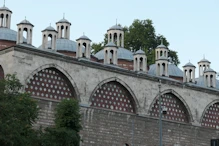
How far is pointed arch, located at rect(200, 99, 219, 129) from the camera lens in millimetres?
29641

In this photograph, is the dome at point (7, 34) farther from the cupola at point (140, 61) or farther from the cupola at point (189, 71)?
the cupola at point (189, 71)

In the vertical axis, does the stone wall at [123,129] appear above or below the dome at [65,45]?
below

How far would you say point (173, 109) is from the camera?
1120 inches

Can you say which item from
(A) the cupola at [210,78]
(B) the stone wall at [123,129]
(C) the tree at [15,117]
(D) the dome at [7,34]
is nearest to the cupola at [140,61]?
(B) the stone wall at [123,129]

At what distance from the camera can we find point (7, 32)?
2988 centimetres

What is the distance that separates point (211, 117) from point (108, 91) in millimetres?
7208

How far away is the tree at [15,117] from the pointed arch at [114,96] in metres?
6.73

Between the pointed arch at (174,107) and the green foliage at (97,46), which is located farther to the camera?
the green foliage at (97,46)

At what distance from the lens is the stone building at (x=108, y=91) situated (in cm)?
2370

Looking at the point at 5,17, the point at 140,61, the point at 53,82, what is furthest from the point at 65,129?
the point at 5,17

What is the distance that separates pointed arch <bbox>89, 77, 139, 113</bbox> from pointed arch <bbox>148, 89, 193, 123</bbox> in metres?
1.32

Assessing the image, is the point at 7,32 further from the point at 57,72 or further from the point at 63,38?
the point at 57,72

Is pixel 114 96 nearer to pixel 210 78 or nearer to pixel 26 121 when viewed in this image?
pixel 210 78

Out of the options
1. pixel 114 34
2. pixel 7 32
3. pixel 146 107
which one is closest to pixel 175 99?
pixel 146 107
